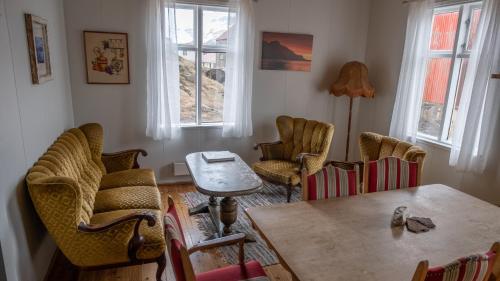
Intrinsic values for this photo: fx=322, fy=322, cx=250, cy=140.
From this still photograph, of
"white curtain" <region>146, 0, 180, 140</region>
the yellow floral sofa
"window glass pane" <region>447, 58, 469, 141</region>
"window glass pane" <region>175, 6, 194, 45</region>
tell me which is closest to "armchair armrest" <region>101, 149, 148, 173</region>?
the yellow floral sofa

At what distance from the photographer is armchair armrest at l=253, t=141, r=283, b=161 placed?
4188 mm

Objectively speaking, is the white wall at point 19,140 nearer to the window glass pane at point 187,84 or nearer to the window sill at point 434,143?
the window glass pane at point 187,84

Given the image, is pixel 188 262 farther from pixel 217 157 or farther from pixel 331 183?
pixel 217 157

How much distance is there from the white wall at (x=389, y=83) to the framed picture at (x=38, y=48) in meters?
4.00

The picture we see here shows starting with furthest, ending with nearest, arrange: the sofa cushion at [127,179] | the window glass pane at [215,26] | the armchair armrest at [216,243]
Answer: the window glass pane at [215,26]
the sofa cushion at [127,179]
the armchair armrest at [216,243]

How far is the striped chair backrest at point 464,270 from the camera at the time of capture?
1.13 m

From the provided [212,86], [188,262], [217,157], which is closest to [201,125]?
[212,86]

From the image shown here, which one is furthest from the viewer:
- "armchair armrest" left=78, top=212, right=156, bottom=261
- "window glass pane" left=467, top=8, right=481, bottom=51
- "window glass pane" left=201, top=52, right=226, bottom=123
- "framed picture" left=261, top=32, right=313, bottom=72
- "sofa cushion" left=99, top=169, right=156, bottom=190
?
"framed picture" left=261, top=32, right=313, bottom=72

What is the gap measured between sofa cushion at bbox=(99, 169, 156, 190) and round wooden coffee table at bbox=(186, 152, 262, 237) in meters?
0.43

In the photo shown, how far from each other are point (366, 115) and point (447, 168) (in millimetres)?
1521

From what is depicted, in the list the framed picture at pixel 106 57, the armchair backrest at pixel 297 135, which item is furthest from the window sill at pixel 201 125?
the framed picture at pixel 106 57

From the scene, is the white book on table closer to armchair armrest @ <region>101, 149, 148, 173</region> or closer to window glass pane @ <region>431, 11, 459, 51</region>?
armchair armrest @ <region>101, 149, 148, 173</region>

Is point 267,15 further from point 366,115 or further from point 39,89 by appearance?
point 39,89

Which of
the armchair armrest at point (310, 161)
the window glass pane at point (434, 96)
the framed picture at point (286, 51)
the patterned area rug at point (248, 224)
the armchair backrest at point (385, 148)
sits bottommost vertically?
the patterned area rug at point (248, 224)
